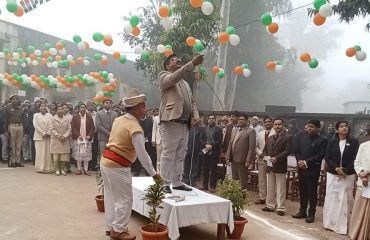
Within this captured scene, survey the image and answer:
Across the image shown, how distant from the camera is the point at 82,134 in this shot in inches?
384

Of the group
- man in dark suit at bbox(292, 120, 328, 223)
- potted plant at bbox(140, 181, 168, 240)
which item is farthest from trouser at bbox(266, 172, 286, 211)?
potted plant at bbox(140, 181, 168, 240)

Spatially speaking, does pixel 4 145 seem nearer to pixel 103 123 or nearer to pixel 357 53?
pixel 103 123

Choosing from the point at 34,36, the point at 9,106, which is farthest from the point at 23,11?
the point at 34,36

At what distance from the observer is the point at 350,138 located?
5.83m

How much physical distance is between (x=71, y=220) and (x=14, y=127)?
5638 mm

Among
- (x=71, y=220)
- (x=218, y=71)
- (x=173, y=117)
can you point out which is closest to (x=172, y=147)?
(x=173, y=117)

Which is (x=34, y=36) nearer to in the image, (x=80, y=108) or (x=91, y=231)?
(x=80, y=108)

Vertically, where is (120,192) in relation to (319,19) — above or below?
below

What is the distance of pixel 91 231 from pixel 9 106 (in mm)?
6363

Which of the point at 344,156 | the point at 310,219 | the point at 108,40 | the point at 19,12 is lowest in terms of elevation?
the point at 310,219

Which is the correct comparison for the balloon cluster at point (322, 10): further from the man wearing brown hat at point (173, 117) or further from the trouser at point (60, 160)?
the trouser at point (60, 160)

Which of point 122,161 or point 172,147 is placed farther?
point 172,147

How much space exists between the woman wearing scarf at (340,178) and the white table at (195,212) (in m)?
2.05

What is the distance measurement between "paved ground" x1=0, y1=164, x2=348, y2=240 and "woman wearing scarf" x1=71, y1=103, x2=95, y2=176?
1.82 m
